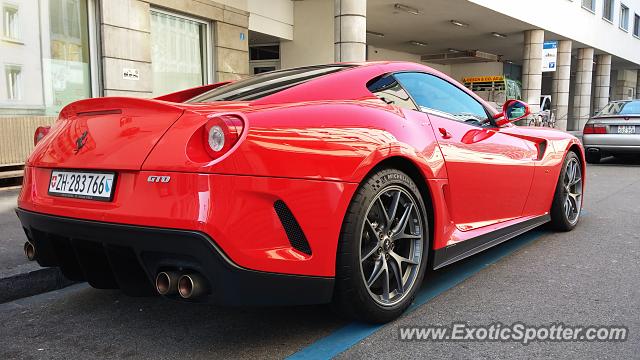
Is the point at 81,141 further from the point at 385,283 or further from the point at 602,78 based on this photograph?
the point at 602,78

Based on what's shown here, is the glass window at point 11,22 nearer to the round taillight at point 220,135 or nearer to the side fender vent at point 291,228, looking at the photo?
the round taillight at point 220,135

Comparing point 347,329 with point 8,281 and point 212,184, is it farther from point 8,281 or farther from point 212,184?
point 8,281

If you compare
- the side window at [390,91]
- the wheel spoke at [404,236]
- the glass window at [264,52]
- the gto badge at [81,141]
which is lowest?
the wheel spoke at [404,236]

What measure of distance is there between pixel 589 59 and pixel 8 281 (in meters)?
28.2

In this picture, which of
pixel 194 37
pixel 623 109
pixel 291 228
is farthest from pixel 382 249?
pixel 623 109

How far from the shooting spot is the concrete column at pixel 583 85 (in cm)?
2627

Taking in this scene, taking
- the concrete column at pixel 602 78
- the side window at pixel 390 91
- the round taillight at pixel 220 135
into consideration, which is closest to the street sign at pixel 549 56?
the concrete column at pixel 602 78

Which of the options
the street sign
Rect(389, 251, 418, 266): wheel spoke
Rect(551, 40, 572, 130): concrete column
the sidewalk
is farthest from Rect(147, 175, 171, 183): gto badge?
Rect(551, 40, 572, 130): concrete column

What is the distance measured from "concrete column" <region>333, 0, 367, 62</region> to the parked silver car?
17.3 feet

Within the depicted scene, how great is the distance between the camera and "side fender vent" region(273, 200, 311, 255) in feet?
7.50

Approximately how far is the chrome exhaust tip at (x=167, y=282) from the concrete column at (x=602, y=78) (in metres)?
31.9

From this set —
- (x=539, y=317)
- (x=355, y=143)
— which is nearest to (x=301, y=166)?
(x=355, y=143)

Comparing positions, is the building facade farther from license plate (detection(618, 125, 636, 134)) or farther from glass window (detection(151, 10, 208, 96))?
license plate (detection(618, 125, 636, 134))

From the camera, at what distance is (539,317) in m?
2.93
